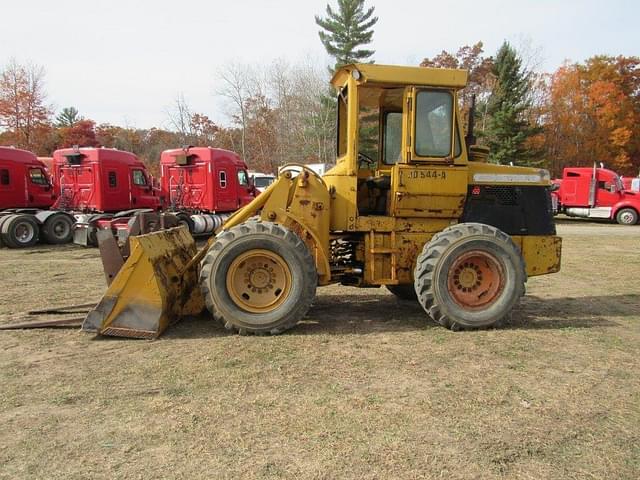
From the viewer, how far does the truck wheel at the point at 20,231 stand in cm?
1486

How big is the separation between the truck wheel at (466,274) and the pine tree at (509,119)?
31131 millimetres

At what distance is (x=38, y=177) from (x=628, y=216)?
25.5 m

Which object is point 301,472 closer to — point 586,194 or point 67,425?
point 67,425

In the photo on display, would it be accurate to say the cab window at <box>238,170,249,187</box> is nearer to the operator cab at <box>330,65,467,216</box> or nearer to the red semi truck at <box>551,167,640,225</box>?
the operator cab at <box>330,65,467,216</box>

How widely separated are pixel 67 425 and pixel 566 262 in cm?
1103

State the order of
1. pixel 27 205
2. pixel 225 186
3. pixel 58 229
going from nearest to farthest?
1. pixel 58 229
2. pixel 27 205
3. pixel 225 186

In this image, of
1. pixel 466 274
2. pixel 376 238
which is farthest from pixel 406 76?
pixel 466 274

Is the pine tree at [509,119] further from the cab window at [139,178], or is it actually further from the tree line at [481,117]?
the cab window at [139,178]

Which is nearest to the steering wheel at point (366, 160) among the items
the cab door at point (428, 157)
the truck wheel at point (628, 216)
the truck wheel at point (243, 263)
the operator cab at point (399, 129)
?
the operator cab at point (399, 129)

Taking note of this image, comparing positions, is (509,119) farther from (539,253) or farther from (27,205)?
(539,253)

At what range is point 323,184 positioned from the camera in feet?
19.6

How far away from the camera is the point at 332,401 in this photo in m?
3.88

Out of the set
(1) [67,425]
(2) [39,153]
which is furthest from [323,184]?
(2) [39,153]

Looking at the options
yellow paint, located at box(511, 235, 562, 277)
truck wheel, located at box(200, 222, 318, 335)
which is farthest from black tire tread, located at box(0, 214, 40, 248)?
yellow paint, located at box(511, 235, 562, 277)
